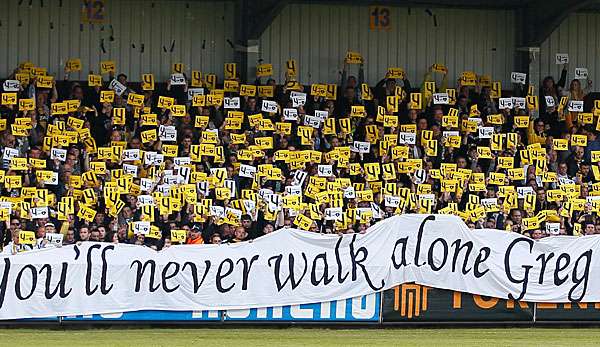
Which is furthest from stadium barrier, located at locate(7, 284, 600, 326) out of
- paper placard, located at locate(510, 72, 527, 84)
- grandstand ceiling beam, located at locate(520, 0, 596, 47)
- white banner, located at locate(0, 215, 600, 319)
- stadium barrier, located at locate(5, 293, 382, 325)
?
paper placard, located at locate(510, 72, 527, 84)

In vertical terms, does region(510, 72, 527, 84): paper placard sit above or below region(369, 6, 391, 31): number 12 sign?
below

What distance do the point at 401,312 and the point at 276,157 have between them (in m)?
4.84

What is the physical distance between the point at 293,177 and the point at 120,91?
3.47 meters

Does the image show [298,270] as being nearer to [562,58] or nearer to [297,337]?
[297,337]

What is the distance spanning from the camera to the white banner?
17.5 metres

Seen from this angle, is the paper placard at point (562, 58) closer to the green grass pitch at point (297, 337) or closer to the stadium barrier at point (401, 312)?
the stadium barrier at point (401, 312)

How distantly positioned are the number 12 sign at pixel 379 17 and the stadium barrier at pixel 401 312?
790 centimetres

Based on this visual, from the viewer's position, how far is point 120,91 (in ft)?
74.9

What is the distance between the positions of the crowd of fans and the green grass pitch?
83.3 inches

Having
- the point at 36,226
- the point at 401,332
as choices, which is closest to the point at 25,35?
the point at 36,226

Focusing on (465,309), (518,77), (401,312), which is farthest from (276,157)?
(518,77)

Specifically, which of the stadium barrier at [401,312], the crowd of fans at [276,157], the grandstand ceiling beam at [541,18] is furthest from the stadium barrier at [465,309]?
the grandstand ceiling beam at [541,18]

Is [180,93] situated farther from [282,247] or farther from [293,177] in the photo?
[282,247]

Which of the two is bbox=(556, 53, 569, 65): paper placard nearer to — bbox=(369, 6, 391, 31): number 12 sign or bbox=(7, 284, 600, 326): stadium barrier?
bbox=(369, 6, 391, 31): number 12 sign
